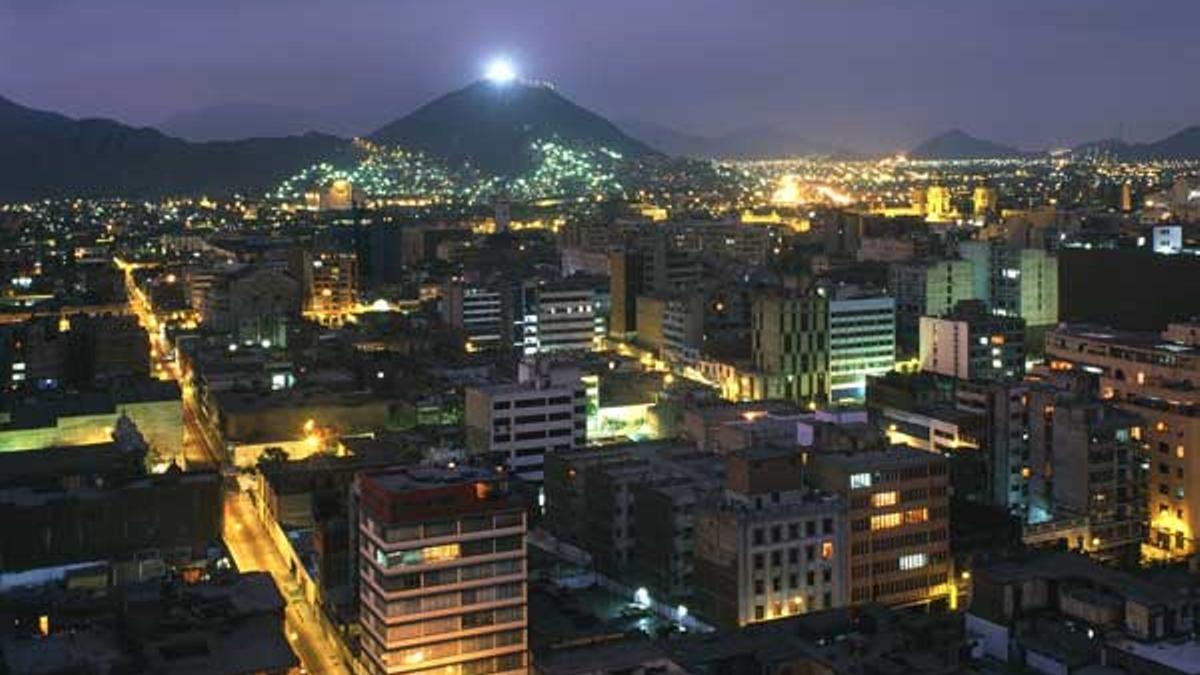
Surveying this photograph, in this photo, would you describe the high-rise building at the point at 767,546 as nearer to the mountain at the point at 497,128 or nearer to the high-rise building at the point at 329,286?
the high-rise building at the point at 329,286

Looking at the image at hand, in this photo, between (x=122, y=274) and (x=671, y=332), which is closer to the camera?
(x=671, y=332)

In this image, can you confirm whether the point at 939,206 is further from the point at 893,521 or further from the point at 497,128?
the point at 497,128

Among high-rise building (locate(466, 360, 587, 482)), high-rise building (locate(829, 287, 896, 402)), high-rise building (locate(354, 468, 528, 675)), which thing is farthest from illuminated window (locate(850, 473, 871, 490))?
high-rise building (locate(829, 287, 896, 402))

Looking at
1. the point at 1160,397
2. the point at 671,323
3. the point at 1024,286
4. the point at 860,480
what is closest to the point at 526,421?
the point at 860,480

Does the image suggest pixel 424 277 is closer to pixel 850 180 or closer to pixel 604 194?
pixel 604 194

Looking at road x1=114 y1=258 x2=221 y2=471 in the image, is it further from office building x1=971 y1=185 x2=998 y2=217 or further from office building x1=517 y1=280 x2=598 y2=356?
office building x1=971 y1=185 x2=998 y2=217

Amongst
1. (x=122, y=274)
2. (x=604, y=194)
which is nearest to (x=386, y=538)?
(x=122, y=274)
